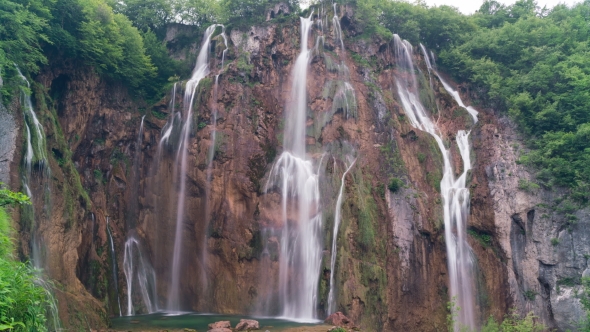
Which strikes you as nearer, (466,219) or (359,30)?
(466,219)

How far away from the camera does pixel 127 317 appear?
22.5 m

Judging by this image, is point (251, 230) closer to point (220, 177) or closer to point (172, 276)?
point (220, 177)

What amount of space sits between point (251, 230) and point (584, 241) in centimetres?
1623

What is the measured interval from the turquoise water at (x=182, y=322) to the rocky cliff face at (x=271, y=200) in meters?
1.49

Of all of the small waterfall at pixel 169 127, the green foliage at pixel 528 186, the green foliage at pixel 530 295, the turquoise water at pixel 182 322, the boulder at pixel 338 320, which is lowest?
the turquoise water at pixel 182 322

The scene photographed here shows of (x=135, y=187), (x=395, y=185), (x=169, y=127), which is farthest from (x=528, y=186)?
(x=135, y=187)

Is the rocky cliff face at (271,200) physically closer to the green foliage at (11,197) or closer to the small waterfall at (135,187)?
the small waterfall at (135,187)

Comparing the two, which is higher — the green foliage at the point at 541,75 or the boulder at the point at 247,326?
the green foliage at the point at 541,75

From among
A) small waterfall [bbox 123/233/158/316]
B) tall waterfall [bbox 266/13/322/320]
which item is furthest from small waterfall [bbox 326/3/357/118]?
small waterfall [bbox 123/233/158/316]

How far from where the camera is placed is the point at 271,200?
25.0 meters

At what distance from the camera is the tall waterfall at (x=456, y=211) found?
2203 centimetres

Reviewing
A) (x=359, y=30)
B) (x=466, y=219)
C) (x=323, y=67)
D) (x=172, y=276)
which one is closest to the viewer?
(x=466, y=219)

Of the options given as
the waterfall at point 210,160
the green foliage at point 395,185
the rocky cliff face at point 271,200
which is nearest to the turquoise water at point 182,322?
the rocky cliff face at point 271,200

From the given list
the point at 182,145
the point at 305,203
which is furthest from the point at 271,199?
the point at 182,145
